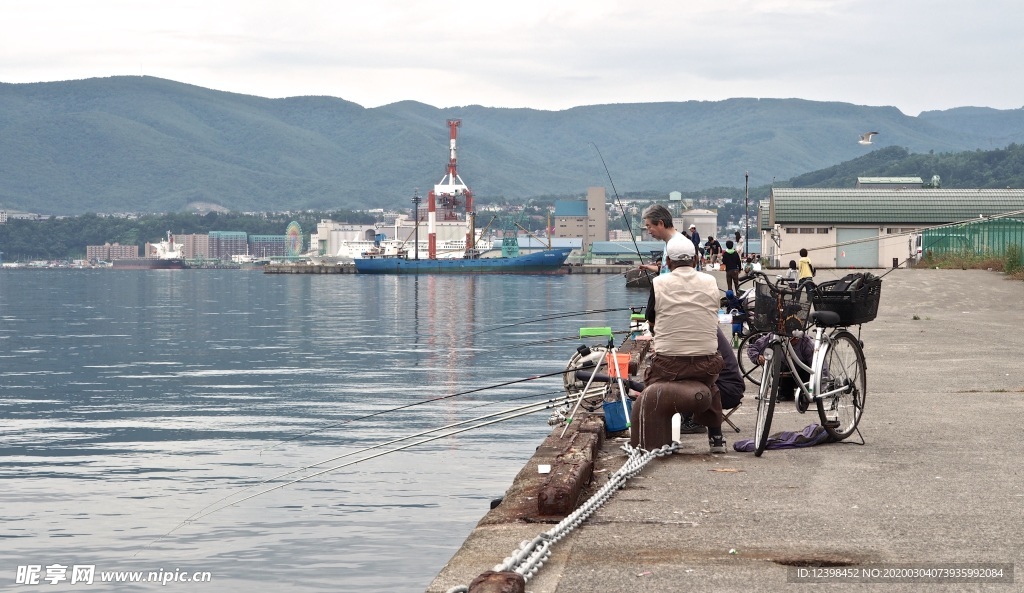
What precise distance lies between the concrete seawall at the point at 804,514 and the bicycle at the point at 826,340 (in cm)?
29

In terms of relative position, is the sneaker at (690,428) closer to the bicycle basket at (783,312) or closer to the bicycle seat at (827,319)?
the bicycle basket at (783,312)

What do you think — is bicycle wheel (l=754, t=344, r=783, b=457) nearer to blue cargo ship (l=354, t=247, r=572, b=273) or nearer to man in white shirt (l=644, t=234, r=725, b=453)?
man in white shirt (l=644, t=234, r=725, b=453)

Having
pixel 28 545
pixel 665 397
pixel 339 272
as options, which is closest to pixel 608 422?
pixel 665 397

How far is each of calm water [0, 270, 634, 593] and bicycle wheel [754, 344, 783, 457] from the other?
2632 mm

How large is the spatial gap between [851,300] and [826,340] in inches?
13.9

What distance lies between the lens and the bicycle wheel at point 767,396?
8.73 m

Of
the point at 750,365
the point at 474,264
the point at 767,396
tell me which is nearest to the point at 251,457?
the point at 750,365

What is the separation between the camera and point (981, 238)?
193 feet

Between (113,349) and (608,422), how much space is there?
2919 cm

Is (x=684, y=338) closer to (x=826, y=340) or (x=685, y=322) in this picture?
(x=685, y=322)

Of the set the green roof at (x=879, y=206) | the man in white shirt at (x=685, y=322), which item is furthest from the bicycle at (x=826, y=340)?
the green roof at (x=879, y=206)

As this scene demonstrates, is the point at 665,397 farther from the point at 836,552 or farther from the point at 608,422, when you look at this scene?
the point at 836,552

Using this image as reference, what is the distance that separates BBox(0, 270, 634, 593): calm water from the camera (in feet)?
33.5

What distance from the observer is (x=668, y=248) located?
348 inches
